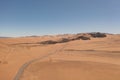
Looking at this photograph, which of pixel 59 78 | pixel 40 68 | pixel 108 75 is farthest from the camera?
pixel 40 68

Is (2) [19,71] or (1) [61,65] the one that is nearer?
(2) [19,71]

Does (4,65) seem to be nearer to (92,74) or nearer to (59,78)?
(59,78)

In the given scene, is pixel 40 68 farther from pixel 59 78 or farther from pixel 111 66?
pixel 111 66

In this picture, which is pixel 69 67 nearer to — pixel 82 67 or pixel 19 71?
pixel 82 67

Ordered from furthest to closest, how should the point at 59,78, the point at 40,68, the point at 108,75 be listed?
the point at 40,68, the point at 108,75, the point at 59,78

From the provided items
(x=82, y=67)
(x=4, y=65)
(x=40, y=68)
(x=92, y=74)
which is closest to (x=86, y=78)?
(x=92, y=74)

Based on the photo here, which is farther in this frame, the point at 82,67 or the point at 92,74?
the point at 82,67

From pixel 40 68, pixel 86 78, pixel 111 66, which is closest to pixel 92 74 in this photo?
pixel 86 78

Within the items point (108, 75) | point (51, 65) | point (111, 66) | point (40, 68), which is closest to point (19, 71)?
point (40, 68)
